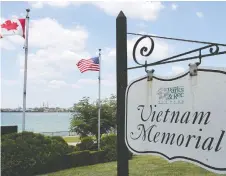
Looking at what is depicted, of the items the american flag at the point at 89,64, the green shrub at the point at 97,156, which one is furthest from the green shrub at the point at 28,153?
the american flag at the point at 89,64

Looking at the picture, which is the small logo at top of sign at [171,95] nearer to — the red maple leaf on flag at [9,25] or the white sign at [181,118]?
the white sign at [181,118]

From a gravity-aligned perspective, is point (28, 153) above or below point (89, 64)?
below

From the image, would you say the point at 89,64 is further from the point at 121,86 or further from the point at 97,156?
the point at 121,86

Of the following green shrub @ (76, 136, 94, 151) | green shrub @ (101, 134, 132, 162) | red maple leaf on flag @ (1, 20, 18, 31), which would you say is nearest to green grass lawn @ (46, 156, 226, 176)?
green shrub @ (101, 134, 132, 162)

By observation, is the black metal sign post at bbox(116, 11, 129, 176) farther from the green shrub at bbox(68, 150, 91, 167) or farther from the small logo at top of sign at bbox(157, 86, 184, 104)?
the green shrub at bbox(68, 150, 91, 167)

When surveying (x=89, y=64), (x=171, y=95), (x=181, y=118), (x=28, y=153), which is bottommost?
(x=28, y=153)

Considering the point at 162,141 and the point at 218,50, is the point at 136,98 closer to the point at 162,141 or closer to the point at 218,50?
the point at 162,141

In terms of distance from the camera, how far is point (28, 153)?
13.1 metres

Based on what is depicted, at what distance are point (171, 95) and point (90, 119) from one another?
75.6 feet

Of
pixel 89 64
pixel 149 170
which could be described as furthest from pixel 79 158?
pixel 89 64

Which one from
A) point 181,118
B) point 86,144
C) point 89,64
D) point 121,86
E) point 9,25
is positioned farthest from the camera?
point 86,144

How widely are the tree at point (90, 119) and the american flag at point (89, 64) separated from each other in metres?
8.92

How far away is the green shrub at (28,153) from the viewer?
12500mm

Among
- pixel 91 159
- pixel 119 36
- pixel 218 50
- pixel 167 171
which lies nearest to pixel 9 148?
pixel 91 159
